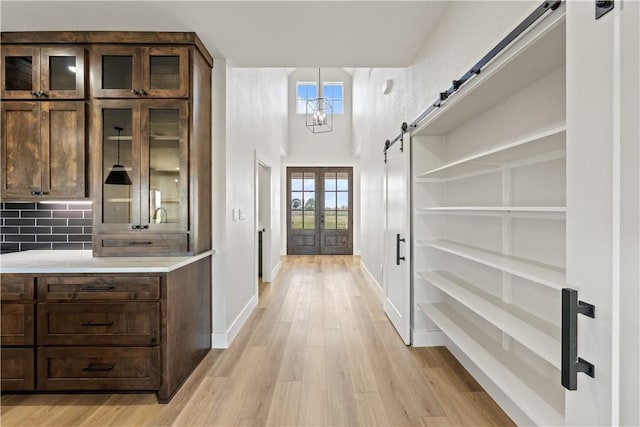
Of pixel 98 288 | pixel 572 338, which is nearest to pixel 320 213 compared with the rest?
pixel 98 288

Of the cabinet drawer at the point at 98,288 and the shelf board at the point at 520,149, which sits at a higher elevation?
the shelf board at the point at 520,149

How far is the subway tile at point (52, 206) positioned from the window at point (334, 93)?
275 inches

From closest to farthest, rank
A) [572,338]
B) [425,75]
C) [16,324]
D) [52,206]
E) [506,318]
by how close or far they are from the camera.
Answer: [572,338] → [506,318] → [16,324] → [425,75] → [52,206]

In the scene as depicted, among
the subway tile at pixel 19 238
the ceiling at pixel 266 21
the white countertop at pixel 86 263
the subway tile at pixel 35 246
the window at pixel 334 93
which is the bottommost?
the white countertop at pixel 86 263

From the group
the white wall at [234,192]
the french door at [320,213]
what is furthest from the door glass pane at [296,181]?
the white wall at [234,192]

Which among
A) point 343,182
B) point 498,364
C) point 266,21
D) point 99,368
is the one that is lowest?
point 99,368

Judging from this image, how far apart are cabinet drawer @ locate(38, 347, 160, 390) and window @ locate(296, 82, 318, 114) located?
7.56 meters

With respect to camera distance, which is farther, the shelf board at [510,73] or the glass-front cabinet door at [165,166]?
the glass-front cabinet door at [165,166]

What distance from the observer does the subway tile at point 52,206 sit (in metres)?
2.78

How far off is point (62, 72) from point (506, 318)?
353cm

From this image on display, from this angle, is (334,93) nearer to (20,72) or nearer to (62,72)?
(62,72)

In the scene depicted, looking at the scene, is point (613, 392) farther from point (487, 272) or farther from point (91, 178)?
point (91, 178)

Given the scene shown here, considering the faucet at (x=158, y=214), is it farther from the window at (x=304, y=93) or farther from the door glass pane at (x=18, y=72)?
the window at (x=304, y=93)

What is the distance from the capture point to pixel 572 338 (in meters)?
0.88
